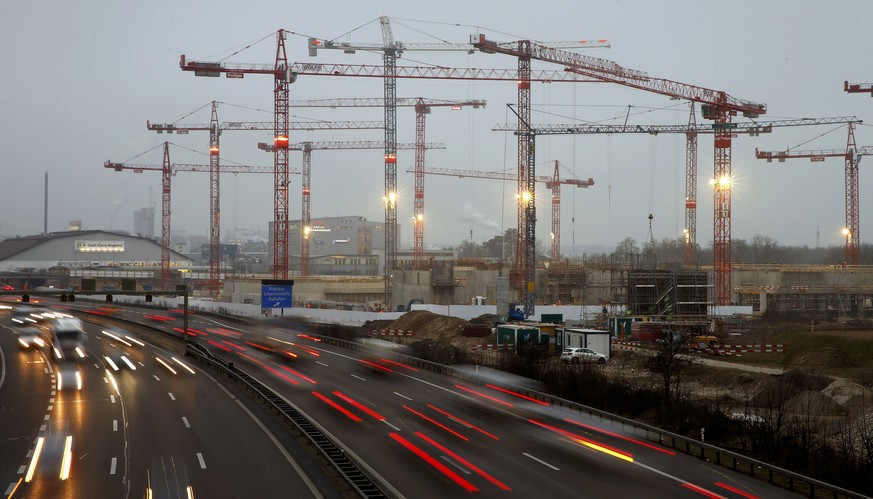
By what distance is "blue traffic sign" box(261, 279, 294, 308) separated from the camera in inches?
2437

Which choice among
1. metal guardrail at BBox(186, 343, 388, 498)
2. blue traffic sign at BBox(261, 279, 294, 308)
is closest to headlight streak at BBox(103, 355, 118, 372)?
metal guardrail at BBox(186, 343, 388, 498)

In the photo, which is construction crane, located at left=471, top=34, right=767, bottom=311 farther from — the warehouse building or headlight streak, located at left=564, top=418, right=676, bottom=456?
the warehouse building

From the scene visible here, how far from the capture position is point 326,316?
75.2 metres

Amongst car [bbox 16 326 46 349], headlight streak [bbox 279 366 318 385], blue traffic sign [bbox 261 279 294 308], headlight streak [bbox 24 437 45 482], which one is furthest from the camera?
blue traffic sign [bbox 261 279 294 308]

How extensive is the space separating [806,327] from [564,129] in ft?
125

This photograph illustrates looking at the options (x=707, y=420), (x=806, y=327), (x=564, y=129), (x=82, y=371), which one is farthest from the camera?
(x=564, y=129)

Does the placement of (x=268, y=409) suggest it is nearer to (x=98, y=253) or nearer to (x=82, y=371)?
(x=82, y=371)

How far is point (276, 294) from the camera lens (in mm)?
62156

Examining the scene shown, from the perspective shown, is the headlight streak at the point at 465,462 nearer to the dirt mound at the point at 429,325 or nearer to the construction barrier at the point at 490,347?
the construction barrier at the point at 490,347

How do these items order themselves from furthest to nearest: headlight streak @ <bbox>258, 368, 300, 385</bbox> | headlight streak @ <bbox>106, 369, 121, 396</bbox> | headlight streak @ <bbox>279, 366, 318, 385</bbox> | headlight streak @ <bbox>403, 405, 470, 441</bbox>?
headlight streak @ <bbox>279, 366, 318, 385</bbox> → headlight streak @ <bbox>258, 368, 300, 385</bbox> → headlight streak @ <bbox>106, 369, 121, 396</bbox> → headlight streak @ <bbox>403, 405, 470, 441</bbox>

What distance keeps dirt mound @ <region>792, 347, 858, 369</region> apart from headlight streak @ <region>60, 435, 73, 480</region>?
37.6m

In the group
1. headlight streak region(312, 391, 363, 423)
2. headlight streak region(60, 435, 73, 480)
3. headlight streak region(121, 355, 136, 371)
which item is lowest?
headlight streak region(121, 355, 136, 371)

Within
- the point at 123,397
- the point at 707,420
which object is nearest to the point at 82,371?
the point at 123,397

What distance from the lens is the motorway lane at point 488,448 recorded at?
1955cm
